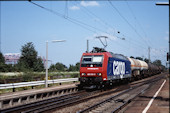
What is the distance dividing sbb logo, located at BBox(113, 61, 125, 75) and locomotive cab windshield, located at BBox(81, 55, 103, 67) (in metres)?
2.42

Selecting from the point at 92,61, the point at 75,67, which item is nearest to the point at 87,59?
the point at 92,61

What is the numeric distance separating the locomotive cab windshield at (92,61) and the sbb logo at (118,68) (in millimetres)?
2422

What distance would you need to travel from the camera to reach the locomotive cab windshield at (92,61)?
62.6ft

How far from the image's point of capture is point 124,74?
25203mm

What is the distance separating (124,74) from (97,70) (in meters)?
7.25

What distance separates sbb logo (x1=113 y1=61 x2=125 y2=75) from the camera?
69.3 feet

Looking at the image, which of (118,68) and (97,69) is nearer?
(97,69)

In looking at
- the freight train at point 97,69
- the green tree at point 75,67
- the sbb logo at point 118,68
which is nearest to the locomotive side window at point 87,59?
the freight train at point 97,69

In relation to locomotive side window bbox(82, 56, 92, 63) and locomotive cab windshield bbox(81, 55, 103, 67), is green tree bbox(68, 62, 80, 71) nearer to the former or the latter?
locomotive side window bbox(82, 56, 92, 63)

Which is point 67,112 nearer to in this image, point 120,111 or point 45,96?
point 120,111

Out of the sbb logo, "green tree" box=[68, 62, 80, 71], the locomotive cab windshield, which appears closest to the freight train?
the locomotive cab windshield

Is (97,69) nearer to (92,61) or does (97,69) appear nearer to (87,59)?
(92,61)

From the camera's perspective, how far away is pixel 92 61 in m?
19.4

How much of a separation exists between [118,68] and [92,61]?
4118mm
